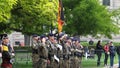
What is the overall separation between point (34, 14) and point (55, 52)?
878 centimetres

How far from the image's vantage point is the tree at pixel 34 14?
99.8 feet

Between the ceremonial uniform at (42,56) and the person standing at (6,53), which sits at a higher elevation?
the person standing at (6,53)

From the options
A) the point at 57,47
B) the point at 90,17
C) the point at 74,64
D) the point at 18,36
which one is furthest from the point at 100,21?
the point at 18,36

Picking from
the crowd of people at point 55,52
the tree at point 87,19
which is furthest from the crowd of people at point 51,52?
the tree at point 87,19

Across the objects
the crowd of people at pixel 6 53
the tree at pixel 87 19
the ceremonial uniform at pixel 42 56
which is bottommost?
the tree at pixel 87 19

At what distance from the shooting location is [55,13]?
32.6 m

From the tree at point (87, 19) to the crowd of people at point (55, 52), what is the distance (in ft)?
32.2

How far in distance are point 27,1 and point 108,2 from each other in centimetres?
4958

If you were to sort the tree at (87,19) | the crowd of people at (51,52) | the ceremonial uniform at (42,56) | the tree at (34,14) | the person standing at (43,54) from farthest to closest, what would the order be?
the tree at (87,19)
the tree at (34,14)
the ceremonial uniform at (42,56)
the person standing at (43,54)
the crowd of people at (51,52)

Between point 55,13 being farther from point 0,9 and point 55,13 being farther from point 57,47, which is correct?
point 57,47

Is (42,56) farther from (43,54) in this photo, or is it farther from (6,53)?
(6,53)

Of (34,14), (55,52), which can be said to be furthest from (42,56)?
(34,14)

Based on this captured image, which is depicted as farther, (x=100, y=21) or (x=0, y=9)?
(x=100, y=21)

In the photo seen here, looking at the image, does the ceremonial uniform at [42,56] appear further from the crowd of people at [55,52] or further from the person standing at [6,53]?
the person standing at [6,53]
